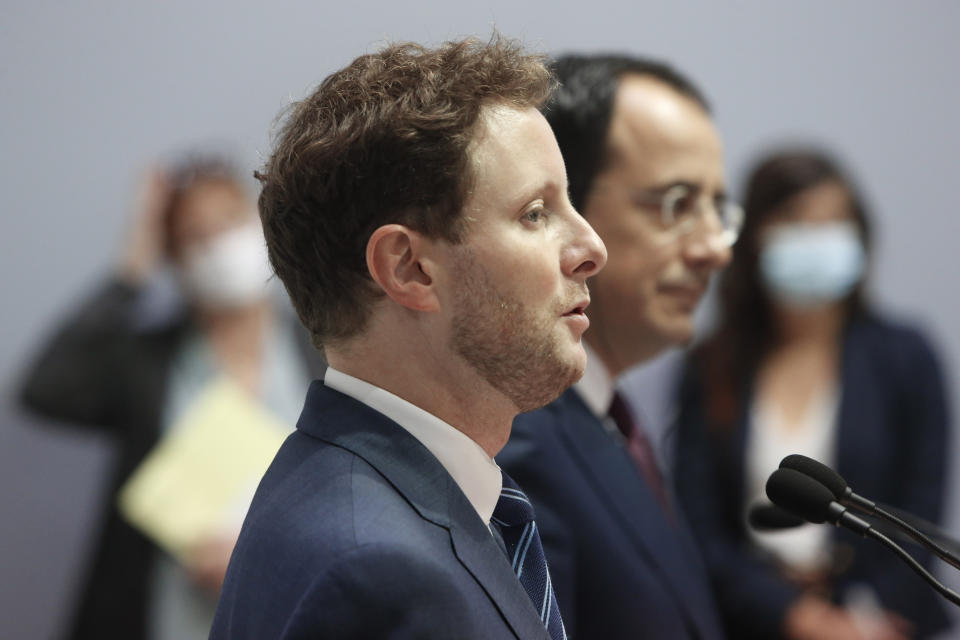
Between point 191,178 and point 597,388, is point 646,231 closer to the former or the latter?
point 597,388

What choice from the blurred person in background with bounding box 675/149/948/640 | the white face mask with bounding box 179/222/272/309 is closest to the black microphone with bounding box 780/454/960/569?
the blurred person in background with bounding box 675/149/948/640

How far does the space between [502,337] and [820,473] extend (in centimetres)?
35

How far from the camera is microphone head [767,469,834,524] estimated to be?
101 centimetres

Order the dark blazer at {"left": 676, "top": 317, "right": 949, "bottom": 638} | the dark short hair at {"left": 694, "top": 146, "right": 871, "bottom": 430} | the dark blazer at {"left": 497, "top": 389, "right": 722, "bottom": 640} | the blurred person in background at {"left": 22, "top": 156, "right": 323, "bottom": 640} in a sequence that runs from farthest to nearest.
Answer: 1. the dark short hair at {"left": 694, "top": 146, "right": 871, "bottom": 430}
2. the blurred person in background at {"left": 22, "top": 156, "right": 323, "bottom": 640}
3. the dark blazer at {"left": 676, "top": 317, "right": 949, "bottom": 638}
4. the dark blazer at {"left": 497, "top": 389, "right": 722, "bottom": 640}

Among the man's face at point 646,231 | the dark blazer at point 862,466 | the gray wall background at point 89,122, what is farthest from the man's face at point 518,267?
the gray wall background at point 89,122

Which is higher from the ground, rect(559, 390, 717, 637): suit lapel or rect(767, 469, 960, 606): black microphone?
rect(767, 469, 960, 606): black microphone

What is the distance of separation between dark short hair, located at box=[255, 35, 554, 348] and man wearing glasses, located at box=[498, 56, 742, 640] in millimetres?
382

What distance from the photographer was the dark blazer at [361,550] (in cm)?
75

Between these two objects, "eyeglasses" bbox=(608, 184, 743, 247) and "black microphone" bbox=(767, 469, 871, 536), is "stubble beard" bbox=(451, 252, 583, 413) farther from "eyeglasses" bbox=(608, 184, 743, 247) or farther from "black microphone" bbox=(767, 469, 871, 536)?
"eyeglasses" bbox=(608, 184, 743, 247)

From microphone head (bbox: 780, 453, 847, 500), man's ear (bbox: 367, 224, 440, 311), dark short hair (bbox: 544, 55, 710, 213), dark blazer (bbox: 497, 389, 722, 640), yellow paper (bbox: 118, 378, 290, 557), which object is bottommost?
yellow paper (bbox: 118, 378, 290, 557)

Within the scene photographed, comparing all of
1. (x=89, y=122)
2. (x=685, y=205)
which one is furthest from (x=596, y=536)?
(x=89, y=122)

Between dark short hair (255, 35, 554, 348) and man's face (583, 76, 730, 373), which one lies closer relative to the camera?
dark short hair (255, 35, 554, 348)

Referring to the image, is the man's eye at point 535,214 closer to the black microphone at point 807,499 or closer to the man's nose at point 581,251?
the man's nose at point 581,251

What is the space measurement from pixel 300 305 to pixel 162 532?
1423 millimetres
